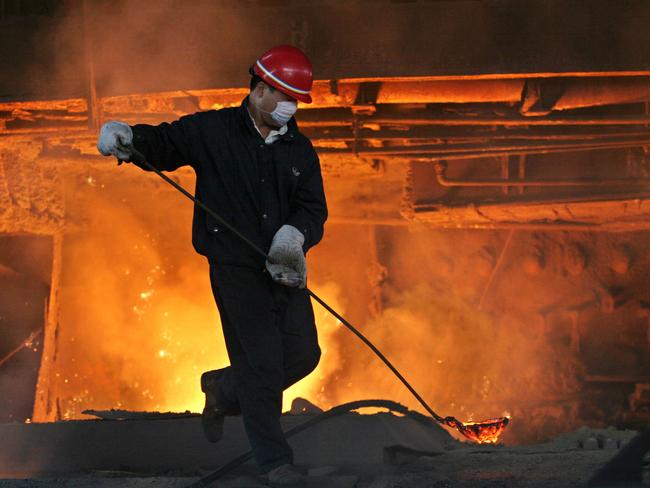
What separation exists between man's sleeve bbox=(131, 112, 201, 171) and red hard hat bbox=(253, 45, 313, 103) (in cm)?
33

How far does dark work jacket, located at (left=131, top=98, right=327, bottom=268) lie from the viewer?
14.5ft

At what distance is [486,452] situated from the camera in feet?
17.0

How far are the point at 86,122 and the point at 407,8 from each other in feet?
7.57

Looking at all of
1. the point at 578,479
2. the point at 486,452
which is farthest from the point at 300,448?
the point at 578,479

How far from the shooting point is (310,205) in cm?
451

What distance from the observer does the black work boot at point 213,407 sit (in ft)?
15.7

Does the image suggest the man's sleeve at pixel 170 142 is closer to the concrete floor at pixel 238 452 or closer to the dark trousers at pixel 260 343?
the dark trousers at pixel 260 343

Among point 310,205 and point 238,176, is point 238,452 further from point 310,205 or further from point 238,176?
point 238,176

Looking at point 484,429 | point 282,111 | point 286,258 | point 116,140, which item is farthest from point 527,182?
point 116,140

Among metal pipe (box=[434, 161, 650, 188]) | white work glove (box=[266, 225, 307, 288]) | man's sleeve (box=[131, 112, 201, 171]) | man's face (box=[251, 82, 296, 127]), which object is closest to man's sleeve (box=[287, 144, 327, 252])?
white work glove (box=[266, 225, 307, 288])

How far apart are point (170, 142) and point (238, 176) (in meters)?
0.31

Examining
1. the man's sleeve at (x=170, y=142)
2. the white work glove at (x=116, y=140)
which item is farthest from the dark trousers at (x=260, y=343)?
the white work glove at (x=116, y=140)

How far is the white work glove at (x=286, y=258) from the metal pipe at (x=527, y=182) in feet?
13.7

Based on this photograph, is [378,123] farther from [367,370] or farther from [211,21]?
[367,370]
